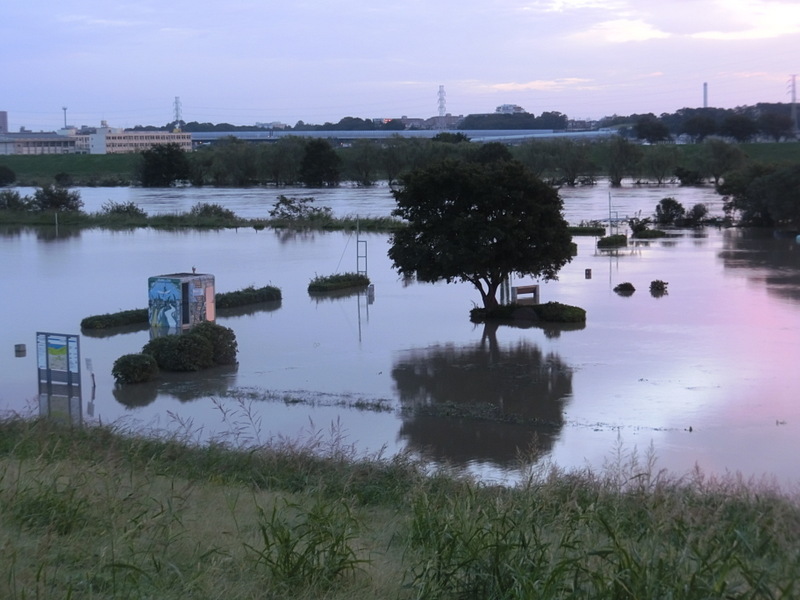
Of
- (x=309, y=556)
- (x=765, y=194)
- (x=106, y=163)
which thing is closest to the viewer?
(x=309, y=556)

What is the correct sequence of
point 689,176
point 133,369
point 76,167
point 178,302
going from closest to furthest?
point 133,369, point 178,302, point 689,176, point 76,167

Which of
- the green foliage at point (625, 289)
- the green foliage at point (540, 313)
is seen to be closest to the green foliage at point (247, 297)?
the green foliage at point (540, 313)

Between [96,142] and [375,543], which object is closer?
[375,543]

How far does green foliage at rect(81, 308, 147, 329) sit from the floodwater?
560 millimetres

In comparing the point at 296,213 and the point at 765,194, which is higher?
the point at 765,194

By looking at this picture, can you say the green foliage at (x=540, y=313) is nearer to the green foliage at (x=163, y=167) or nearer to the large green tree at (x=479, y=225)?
the large green tree at (x=479, y=225)

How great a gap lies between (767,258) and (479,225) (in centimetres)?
1343

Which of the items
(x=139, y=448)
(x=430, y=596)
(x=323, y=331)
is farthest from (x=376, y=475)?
(x=323, y=331)

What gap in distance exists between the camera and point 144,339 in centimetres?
1614

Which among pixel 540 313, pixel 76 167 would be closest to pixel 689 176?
pixel 540 313

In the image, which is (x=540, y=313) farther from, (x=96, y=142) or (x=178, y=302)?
(x=96, y=142)

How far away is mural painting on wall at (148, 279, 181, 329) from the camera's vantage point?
1549 centimetres

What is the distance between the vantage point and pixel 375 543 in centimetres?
408

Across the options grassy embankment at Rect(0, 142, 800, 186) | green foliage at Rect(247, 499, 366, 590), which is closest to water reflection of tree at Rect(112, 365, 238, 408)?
green foliage at Rect(247, 499, 366, 590)
